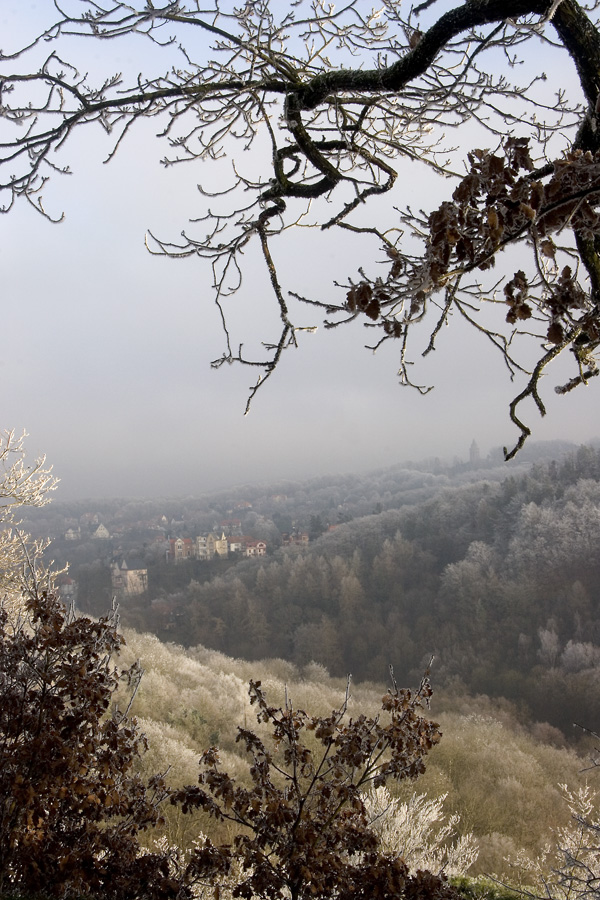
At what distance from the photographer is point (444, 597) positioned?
40.3m

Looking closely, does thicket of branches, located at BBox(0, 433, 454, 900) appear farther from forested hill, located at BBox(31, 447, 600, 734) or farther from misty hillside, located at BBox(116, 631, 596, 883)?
forested hill, located at BBox(31, 447, 600, 734)

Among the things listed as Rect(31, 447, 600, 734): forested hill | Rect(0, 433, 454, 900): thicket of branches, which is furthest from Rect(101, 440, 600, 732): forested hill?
Rect(0, 433, 454, 900): thicket of branches

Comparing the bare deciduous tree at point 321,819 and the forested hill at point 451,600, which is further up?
the bare deciduous tree at point 321,819

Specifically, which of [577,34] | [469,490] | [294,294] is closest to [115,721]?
[294,294]

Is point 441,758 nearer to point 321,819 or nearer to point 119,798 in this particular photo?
point 321,819

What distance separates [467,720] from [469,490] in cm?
3555

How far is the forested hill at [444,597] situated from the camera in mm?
32062

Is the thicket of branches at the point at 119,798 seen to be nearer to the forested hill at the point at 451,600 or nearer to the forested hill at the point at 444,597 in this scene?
the forested hill at the point at 444,597

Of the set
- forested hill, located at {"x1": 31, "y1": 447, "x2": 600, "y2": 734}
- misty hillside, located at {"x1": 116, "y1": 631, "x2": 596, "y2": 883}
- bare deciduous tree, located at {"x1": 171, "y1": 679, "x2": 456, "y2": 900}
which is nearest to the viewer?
bare deciduous tree, located at {"x1": 171, "y1": 679, "x2": 456, "y2": 900}

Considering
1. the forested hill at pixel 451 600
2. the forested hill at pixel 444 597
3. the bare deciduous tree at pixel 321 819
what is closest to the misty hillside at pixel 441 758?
the bare deciduous tree at pixel 321 819

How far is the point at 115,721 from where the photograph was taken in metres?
3.11

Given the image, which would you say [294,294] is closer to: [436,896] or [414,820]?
[436,896]

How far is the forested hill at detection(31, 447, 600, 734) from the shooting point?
32062 mm

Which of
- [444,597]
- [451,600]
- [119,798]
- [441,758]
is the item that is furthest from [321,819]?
[444,597]
